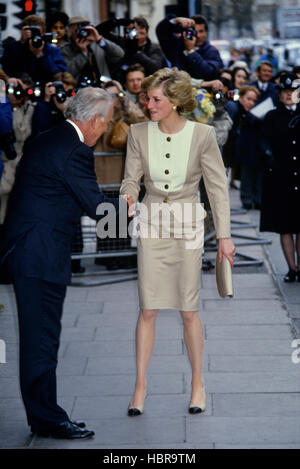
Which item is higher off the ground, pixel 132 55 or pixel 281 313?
pixel 132 55

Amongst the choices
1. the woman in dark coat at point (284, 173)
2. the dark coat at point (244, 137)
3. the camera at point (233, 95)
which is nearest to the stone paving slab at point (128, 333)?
the woman in dark coat at point (284, 173)

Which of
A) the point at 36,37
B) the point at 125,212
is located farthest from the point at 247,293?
the point at 125,212

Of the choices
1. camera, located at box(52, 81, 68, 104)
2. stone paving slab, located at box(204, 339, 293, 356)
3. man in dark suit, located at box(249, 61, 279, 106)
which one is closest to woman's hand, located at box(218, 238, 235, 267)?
stone paving slab, located at box(204, 339, 293, 356)

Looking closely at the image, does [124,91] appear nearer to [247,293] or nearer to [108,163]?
[108,163]

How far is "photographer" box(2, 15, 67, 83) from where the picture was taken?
9266 mm

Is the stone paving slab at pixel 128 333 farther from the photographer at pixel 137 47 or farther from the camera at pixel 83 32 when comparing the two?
the camera at pixel 83 32

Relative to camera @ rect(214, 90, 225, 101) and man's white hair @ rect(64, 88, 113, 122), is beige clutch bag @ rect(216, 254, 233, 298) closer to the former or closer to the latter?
man's white hair @ rect(64, 88, 113, 122)

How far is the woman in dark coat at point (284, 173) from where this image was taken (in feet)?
28.7

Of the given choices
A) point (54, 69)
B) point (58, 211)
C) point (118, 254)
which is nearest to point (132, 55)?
point (54, 69)

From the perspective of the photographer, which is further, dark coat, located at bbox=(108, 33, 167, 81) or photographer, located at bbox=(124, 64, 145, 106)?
dark coat, located at bbox=(108, 33, 167, 81)

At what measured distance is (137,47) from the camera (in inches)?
400

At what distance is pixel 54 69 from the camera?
927 centimetres

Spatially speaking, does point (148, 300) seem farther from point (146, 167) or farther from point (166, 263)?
point (146, 167)
